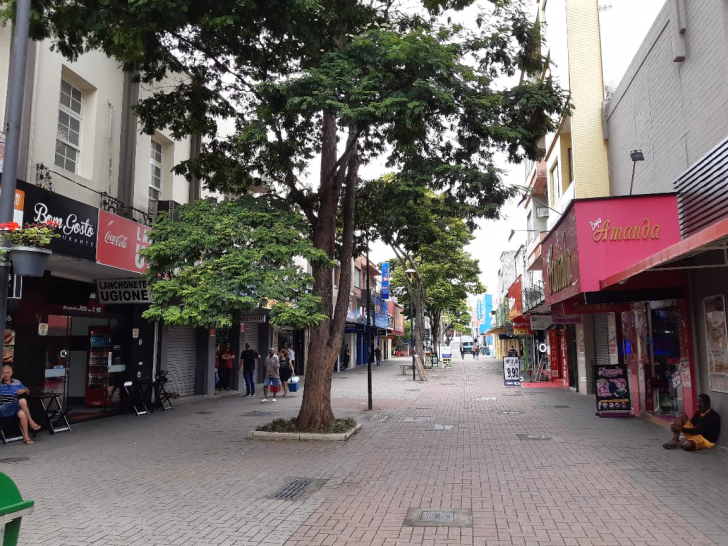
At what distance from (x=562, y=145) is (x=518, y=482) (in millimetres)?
14585

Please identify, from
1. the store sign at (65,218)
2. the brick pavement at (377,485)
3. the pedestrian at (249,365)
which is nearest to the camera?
the brick pavement at (377,485)

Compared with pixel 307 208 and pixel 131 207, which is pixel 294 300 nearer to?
pixel 307 208

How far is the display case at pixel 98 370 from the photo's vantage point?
14227 millimetres

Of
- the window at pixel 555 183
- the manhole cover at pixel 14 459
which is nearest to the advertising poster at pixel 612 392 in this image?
the window at pixel 555 183

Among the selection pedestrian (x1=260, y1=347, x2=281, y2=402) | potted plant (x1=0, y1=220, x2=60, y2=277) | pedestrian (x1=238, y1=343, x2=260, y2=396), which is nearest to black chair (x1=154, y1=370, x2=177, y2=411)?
pedestrian (x1=260, y1=347, x2=281, y2=402)

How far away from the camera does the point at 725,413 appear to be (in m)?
9.38

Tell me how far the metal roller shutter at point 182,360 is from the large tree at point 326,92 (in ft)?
20.2

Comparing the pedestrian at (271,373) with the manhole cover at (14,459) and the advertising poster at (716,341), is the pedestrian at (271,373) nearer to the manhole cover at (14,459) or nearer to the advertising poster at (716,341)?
the manhole cover at (14,459)

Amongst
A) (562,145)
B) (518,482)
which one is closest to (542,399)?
(562,145)

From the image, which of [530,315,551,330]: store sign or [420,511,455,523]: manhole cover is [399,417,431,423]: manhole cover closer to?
[420,511,455,523]: manhole cover

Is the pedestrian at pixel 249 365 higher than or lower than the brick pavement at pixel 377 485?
higher

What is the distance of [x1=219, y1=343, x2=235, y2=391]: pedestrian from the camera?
2059 centimetres

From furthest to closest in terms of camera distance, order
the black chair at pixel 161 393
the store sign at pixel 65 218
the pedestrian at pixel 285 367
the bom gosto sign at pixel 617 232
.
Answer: the pedestrian at pixel 285 367
the black chair at pixel 161 393
the bom gosto sign at pixel 617 232
the store sign at pixel 65 218

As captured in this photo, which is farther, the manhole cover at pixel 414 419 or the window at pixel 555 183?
the window at pixel 555 183
